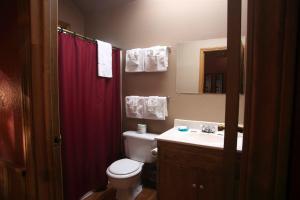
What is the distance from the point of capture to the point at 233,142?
537mm

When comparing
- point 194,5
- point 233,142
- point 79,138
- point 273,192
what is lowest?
point 79,138

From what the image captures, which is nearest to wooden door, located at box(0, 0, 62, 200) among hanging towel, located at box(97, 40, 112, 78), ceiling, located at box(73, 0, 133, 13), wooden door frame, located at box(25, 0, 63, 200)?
wooden door frame, located at box(25, 0, 63, 200)

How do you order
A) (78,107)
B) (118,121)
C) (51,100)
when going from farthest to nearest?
(118,121) → (78,107) → (51,100)

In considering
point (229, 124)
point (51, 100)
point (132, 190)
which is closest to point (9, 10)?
point (51, 100)

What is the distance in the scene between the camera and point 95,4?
2725 millimetres

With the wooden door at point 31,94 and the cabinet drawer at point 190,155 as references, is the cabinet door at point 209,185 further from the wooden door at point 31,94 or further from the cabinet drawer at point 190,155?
the wooden door at point 31,94

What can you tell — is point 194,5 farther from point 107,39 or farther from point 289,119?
point 289,119

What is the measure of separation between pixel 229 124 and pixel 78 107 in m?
1.80

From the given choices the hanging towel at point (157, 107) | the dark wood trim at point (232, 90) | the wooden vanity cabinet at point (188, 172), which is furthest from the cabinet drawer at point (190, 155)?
the dark wood trim at point (232, 90)

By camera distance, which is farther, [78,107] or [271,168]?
[78,107]

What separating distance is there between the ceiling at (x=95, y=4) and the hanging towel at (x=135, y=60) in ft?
2.34

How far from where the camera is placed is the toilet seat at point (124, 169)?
2008 mm

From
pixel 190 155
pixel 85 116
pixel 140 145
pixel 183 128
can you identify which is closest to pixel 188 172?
pixel 190 155

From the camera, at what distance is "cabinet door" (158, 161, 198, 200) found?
5.74ft
